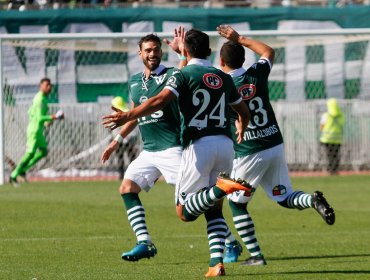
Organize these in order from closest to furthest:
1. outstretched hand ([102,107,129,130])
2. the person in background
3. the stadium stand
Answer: outstretched hand ([102,107,129,130]) < the stadium stand < the person in background

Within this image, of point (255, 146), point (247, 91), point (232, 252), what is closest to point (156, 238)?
point (232, 252)

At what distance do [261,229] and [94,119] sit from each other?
12.7 metres

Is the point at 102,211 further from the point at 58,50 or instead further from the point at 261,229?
the point at 58,50

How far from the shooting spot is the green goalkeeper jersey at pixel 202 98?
1055 cm

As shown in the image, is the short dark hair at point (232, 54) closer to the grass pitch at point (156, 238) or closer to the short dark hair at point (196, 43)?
the short dark hair at point (196, 43)

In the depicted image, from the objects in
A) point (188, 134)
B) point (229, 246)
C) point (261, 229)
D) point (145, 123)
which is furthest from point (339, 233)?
point (188, 134)

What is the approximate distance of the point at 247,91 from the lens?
1217 cm

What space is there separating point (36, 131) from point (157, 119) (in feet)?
45.1

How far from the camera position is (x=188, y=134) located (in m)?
10.9

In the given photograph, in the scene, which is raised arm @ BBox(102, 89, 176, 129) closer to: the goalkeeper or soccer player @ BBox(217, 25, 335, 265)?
soccer player @ BBox(217, 25, 335, 265)

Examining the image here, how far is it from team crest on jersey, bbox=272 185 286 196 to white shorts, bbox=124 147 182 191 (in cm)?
111

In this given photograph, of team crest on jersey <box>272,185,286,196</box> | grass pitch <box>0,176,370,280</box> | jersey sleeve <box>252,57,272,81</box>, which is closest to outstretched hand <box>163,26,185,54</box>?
jersey sleeve <box>252,57,272,81</box>

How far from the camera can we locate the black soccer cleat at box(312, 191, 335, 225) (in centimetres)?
1106

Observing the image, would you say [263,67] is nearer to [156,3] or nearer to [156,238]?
[156,238]
